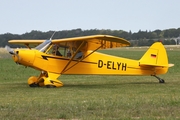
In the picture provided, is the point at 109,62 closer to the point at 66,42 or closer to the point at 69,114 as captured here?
the point at 66,42

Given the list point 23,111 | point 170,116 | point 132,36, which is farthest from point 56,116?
point 132,36

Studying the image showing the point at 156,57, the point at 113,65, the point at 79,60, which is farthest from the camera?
the point at 156,57

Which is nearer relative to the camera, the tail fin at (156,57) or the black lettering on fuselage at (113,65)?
the black lettering on fuselage at (113,65)

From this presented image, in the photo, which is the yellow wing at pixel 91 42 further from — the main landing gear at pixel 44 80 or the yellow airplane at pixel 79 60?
the main landing gear at pixel 44 80

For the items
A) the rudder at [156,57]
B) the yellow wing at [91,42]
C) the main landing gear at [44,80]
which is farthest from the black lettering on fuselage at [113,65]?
the main landing gear at [44,80]

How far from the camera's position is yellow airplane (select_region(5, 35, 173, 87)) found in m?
16.6

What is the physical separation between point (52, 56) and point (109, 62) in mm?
2728

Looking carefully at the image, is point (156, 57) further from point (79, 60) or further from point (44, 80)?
point (44, 80)

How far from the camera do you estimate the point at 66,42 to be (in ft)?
57.4

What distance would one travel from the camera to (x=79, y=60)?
59.0 feet

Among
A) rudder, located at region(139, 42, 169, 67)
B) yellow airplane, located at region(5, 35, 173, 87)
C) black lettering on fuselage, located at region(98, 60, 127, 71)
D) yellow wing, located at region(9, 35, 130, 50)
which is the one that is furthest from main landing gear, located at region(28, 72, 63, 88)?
rudder, located at region(139, 42, 169, 67)

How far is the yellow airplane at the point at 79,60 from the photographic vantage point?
1661 centimetres

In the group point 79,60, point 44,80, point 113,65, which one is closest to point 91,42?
point 79,60

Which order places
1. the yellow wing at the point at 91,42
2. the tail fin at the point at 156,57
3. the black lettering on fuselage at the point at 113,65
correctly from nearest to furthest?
the yellow wing at the point at 91,42
the black lettering on fuselage at the point at 113,65
the tail fin at the point at 156,57
